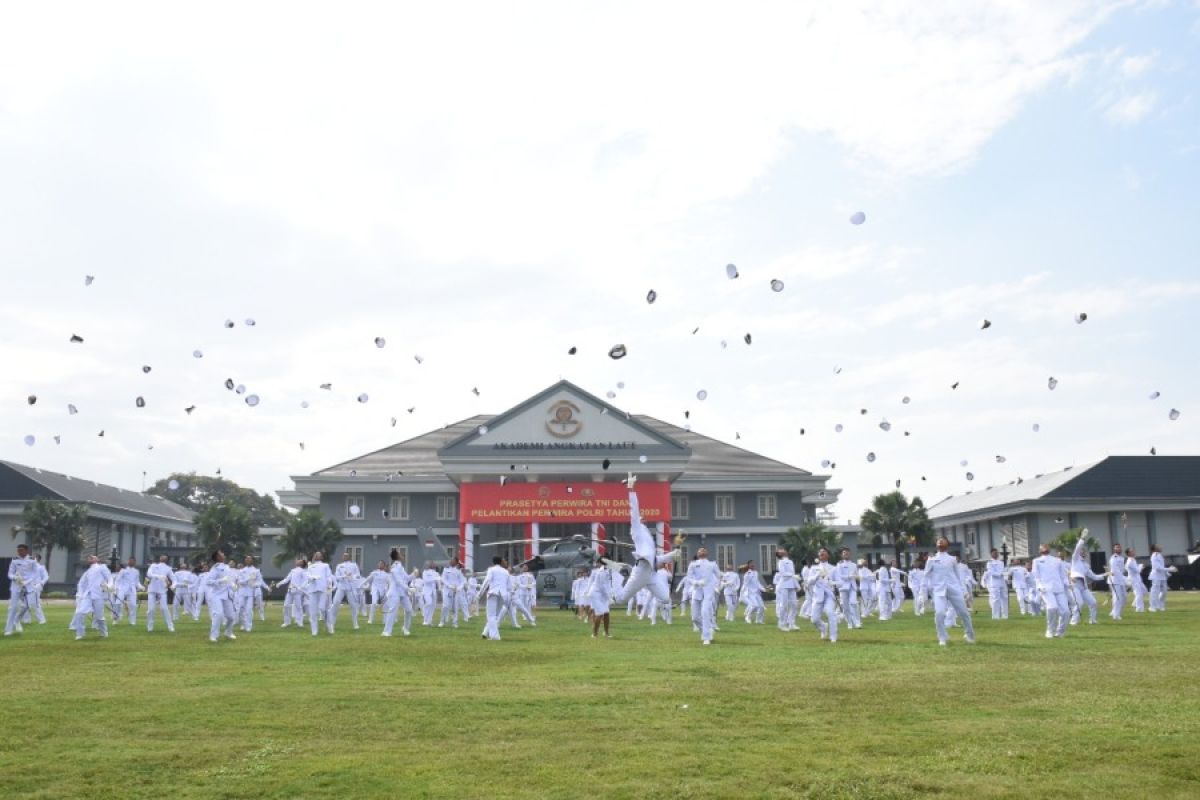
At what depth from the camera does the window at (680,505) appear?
6162 centimetres

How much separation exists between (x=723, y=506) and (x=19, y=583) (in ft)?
143

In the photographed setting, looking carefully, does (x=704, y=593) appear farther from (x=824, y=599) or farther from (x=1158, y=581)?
(x=1158, y=581)

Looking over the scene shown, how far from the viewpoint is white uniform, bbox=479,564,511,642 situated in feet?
72.8

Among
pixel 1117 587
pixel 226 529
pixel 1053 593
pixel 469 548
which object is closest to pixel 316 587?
pixel 1053 593

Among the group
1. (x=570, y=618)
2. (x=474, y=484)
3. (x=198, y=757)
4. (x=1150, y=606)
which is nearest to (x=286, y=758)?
(x=198, y=757)

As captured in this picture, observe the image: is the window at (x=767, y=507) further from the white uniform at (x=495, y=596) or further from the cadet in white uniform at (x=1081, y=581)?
the white uniform at (x=495, y=596)

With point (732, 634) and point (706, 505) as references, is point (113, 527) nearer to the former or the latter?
point (706, 505)

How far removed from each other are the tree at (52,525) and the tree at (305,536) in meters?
13.4

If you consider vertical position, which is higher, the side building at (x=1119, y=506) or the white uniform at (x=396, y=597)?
the side building at (x=1119, y=506)

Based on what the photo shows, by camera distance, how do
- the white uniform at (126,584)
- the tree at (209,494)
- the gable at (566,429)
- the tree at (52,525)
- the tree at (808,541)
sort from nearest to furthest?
the white uniform at (126,584) < the tree at (808,541) < the gable at (566,429) < the tree at (52,525) < the tree at (209,494)

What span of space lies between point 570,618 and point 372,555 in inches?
1172

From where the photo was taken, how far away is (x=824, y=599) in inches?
821

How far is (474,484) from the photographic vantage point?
5475 cm

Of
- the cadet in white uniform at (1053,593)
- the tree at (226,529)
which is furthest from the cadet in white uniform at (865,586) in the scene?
the tree at (226,529)
